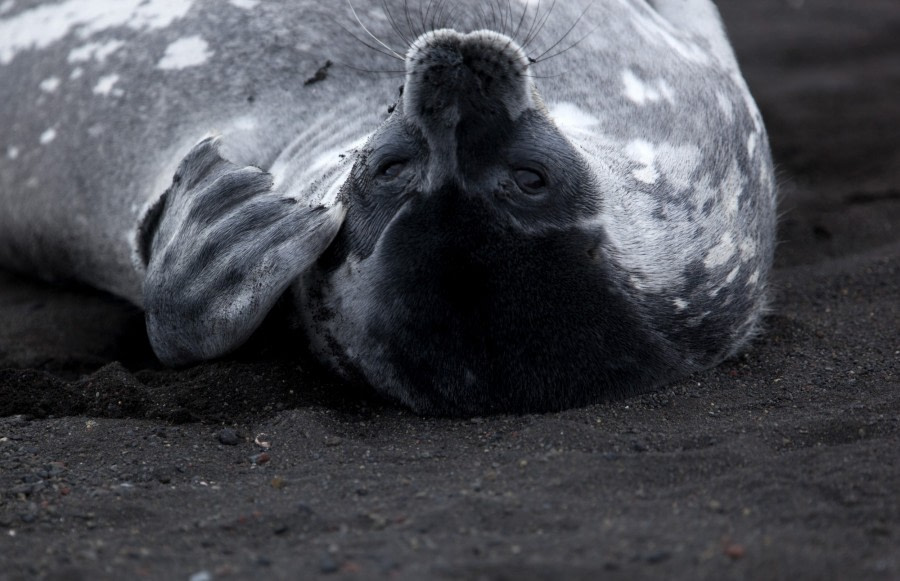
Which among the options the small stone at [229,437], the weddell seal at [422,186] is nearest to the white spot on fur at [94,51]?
the weddell seal at [422,186]

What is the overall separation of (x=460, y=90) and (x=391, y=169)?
1.11 feet

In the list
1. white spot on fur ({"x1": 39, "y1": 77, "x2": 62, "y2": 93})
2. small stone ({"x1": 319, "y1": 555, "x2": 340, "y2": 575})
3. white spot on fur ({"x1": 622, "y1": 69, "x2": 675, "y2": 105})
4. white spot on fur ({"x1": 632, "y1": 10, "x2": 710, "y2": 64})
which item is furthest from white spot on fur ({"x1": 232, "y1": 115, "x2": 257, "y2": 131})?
small stone ({"x1": 319, "y1": 555, "x2": 340, "y2": 575})

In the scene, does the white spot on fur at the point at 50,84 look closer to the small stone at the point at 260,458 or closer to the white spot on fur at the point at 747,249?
the small stone at the point at 260,458

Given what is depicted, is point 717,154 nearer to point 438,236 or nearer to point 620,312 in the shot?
point 620,312

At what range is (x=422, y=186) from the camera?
314 cm

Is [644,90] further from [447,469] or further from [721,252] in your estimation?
[447,469]

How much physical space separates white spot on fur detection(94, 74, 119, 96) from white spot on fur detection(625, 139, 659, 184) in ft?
6.91

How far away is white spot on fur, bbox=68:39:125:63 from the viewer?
4.61m

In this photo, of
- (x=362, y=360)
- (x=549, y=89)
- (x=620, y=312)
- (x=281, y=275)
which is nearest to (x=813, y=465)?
(x=620, y=312)

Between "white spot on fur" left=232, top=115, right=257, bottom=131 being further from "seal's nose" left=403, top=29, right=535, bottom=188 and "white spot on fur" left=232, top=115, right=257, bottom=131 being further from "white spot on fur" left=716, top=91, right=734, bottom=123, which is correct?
"white spot on fur" left=716, top=91, right=734, bottom=123

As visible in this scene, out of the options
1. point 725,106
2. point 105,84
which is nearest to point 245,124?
point 105,84

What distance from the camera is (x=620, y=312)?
324 cm

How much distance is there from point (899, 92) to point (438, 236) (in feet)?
15.3

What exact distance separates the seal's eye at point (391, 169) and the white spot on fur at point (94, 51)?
1819 millimetres
